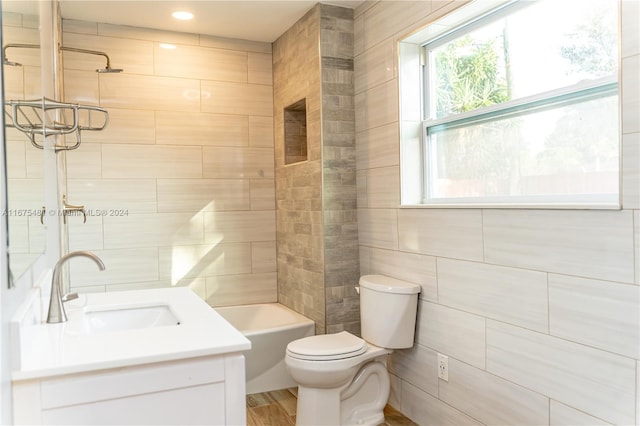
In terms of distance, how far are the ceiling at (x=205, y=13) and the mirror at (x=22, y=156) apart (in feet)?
5.51

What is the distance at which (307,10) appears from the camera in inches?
129

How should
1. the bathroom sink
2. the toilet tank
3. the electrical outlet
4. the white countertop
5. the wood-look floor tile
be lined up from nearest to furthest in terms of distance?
the white countertop → the bathroom sink → the electrical outlet → the toilet tank → the wood-look floor tile

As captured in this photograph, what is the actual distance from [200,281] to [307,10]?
6.73 feet

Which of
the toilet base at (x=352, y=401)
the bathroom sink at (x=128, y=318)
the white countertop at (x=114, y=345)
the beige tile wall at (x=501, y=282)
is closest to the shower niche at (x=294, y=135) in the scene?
the beige tile wall at (x=501, y=282)

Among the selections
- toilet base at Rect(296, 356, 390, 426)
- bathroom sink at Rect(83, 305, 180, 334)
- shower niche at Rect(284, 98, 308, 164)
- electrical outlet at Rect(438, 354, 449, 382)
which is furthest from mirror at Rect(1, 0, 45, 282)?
shower niche at Rect(284, 98, 308, 164)

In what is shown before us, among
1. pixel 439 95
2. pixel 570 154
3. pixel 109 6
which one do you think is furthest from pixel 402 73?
pixel 109 6

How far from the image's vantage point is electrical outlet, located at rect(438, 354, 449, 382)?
2.50 m

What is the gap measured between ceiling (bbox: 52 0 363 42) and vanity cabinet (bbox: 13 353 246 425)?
2.46 m

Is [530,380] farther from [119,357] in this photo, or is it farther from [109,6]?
[109,6]

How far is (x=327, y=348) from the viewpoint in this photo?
2568 mm

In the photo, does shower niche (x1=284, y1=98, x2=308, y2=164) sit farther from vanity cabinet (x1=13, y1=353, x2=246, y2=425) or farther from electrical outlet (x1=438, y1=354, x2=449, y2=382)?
vanity cabinet (x1=13, y1=353, x2=246, y2=425)

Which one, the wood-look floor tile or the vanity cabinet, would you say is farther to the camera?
the wood-look floor tile

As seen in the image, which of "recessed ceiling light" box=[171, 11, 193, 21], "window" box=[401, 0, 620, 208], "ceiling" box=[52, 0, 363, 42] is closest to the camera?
"window" box=[401, 0, 620, 208]

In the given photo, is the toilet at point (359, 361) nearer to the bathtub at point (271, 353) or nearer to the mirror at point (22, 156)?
the bathtub at point (271, 353)
